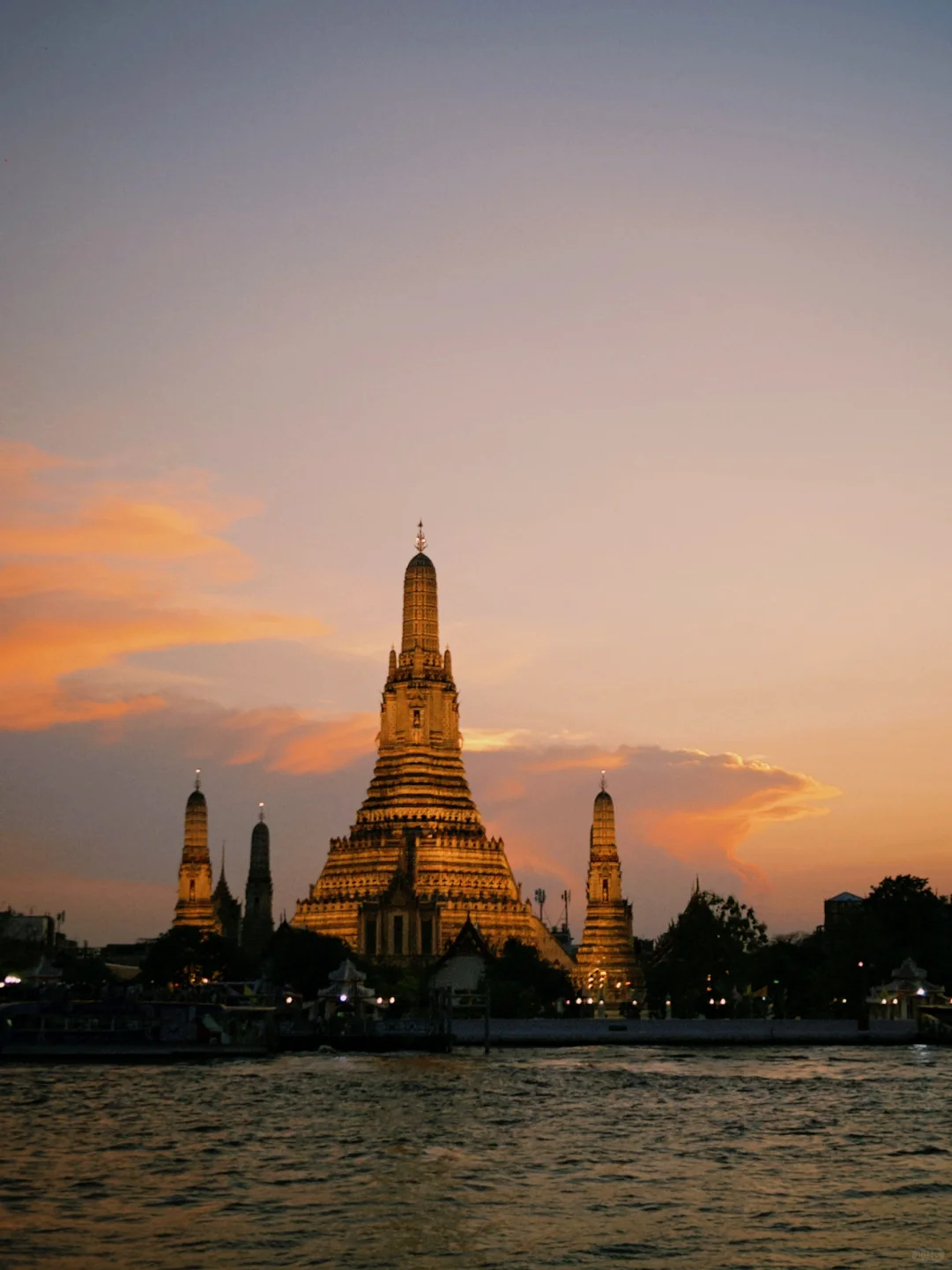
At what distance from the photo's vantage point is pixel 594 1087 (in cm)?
8125

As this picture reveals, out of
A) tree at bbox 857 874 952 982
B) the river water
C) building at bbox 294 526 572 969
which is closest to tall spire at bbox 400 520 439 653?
building at bbox 294 526 572 969

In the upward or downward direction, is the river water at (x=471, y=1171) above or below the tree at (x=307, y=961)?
below

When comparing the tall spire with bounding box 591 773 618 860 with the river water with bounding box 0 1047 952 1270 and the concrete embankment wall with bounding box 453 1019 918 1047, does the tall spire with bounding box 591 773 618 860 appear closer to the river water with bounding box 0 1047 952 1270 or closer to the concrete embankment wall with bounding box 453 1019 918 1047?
the concrete embankment wall with bounding box 453 1019 918 1047

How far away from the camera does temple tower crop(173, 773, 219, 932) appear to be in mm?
174875

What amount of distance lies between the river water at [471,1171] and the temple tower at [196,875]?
87.7m

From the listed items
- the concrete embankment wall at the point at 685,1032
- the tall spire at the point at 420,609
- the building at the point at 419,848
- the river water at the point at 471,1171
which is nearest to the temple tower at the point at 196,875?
the building at the point at 419,848

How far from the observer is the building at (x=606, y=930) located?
532ft

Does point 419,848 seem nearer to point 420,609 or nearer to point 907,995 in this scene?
point 420,609

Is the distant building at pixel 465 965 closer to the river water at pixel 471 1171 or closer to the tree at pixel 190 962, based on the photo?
the tree at pixel 190 962

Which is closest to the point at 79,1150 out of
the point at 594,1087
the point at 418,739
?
the point at 594,1087

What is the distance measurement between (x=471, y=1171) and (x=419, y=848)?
10875cm

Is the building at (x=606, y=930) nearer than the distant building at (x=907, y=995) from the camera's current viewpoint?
No

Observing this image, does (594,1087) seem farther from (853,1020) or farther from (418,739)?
(418,739)

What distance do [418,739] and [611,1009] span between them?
A: 27.3 meters
